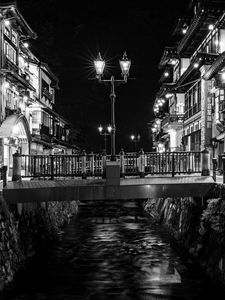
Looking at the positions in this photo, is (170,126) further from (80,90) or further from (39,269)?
(80,90)

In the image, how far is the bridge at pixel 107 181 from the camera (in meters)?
17.9

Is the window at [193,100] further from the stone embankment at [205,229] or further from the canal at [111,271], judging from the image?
the canal at [111,271]

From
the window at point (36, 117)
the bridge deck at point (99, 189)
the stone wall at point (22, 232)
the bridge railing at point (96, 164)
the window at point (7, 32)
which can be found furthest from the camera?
the window at point (36, 117)

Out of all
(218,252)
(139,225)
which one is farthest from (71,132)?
(218,252)

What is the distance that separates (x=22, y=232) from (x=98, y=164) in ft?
17.4

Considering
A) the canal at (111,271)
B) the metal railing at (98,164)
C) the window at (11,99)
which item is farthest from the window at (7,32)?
the metal railing at (98,164)

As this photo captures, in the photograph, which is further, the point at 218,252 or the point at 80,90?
the point at 80,90

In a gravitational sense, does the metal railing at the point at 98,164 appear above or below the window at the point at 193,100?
below

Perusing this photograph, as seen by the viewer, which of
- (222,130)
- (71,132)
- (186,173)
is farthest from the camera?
(71,132)

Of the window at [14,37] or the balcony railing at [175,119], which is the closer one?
the window at [14,37]

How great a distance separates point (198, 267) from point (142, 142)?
87960mm

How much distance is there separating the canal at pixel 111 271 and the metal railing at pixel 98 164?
4.72 m

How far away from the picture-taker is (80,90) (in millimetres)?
109000

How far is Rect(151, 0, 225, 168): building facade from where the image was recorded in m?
31.8
